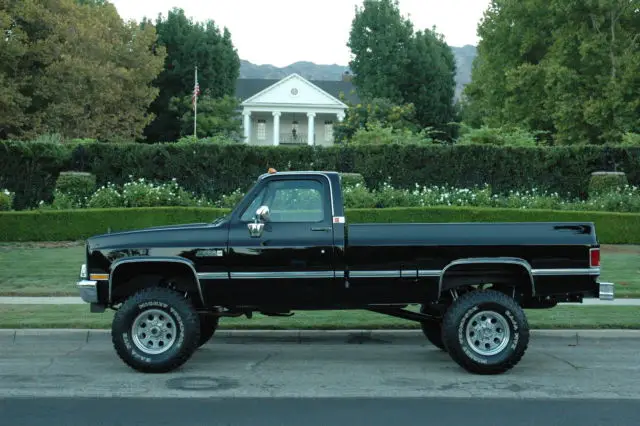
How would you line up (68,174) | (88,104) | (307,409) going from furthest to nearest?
(88,104) → (68,174) → (307,409)

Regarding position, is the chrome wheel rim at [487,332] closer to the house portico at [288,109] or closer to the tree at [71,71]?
the tree at [71,71]

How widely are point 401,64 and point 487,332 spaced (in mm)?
82850

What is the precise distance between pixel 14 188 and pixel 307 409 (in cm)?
2324

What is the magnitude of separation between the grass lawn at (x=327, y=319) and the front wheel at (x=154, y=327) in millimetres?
2830

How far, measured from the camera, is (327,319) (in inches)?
496

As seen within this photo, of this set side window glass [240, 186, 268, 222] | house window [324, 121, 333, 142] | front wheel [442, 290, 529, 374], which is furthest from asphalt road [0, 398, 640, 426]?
house window [324, 121, 333, 142]

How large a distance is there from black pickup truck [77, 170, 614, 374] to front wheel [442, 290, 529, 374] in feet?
0.03

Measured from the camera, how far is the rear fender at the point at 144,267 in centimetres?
910

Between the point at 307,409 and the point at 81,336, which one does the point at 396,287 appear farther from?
the point at 81,336

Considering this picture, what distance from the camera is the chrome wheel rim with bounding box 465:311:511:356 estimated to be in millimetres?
9000

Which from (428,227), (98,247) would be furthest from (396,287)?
(98,247)

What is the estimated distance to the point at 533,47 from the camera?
5406 cm

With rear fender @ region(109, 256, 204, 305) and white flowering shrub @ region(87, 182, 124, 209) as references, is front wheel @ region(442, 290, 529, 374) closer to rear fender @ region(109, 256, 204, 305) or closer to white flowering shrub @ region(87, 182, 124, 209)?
rear fender @ region(109, 256, 204, 305)

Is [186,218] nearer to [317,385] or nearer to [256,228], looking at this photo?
[256,228]
